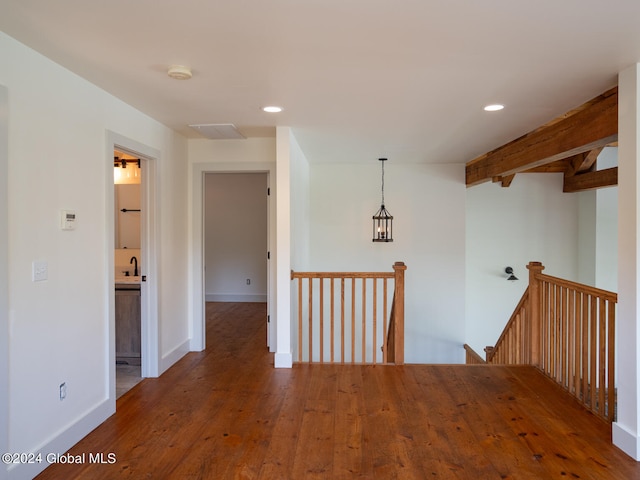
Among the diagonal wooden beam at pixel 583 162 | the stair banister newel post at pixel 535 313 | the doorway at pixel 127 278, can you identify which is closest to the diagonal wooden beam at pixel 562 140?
the stair banister newel post at pixel 535 313

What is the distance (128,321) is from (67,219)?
6.00 ft

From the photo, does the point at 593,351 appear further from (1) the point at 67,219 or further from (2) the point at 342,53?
(1) the point at 67,219

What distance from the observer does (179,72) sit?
8.18ft

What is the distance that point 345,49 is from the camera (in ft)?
7.30

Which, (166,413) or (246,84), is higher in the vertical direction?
(246,84)

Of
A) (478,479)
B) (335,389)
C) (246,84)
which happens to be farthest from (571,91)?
(335,389)

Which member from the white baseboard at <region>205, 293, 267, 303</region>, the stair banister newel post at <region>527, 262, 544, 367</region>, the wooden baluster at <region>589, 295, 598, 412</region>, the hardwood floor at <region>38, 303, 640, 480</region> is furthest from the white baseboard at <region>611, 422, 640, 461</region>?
the white baseboard at <region>205, 293, 267, 303</region>

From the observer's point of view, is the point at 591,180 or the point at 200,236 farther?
the point at 591,180

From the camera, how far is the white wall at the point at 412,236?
6.47 m

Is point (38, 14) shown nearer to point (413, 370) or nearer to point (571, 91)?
point (571, 91)

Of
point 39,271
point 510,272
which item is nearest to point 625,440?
point 39,271

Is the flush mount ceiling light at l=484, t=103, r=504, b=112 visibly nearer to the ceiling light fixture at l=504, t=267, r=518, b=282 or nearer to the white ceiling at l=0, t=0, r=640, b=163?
the white ceiling at l=0, t=0, r=640, b=163

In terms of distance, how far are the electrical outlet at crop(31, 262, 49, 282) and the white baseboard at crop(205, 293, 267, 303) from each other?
5.61 m

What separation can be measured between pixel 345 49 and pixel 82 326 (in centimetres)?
240
